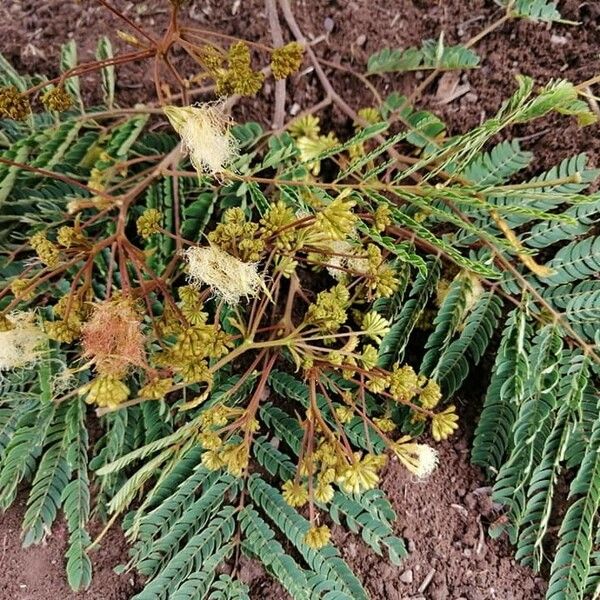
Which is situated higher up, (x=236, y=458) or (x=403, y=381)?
(x=403, y=381)

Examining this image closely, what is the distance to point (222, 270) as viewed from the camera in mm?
1354

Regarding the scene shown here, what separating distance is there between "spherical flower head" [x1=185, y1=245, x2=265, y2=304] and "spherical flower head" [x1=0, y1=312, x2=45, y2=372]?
457mm

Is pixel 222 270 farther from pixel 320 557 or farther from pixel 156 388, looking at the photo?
pixel 320 557

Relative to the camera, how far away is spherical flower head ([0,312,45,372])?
1.57 meters

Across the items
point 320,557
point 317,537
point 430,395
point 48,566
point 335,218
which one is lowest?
point 48,566

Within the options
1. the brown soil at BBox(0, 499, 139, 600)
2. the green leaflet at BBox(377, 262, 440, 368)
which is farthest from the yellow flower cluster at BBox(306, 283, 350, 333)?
the brown soil at BBox(0, 499, 139, 600)

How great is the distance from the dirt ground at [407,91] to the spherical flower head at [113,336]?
643 mm

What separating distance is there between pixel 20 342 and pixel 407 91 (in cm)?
120

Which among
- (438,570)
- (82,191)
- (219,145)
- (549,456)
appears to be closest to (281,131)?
(219,145)

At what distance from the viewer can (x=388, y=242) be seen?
1463mm

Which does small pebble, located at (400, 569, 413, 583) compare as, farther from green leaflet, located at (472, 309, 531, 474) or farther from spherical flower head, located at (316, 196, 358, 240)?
spherical flower head, located at (316, 196, 358, 240)

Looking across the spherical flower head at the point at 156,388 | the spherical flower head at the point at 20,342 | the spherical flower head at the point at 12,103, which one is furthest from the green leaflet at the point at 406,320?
the spherical flower head at the point at 12,103

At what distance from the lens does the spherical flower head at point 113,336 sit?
135 centimetres

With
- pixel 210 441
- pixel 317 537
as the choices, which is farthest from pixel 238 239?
pixel 317 537
